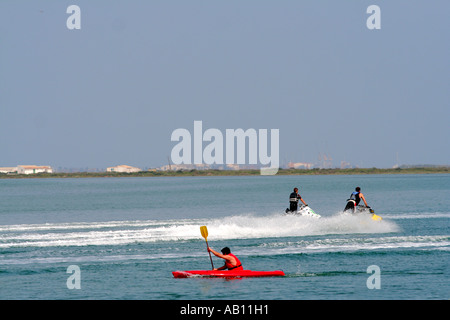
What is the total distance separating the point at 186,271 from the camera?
2592 centimetres

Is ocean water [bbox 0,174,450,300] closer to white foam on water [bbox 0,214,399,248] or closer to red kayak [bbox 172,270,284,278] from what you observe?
white foam on water [bbox 0,214,399,248]

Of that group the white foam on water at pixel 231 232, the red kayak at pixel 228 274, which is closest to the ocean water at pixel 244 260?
the white foam on water at pixel 231 232

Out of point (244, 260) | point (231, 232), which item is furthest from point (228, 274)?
point (231, 232)

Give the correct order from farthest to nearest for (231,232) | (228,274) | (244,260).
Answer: (231,232), (244,260), (228,274)

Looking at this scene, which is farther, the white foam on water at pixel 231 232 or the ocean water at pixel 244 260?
the white foam on water at pixel 231 232

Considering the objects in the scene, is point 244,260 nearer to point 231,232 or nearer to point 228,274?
point 228,274

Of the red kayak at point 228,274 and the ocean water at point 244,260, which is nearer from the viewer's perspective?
the ocean water at point 244,260

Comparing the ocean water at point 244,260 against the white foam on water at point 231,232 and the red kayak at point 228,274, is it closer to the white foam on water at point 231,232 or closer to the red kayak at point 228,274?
the white foam on water at point 231,232

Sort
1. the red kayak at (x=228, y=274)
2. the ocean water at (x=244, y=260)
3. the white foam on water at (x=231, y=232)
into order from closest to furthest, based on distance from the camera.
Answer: the ocean water at (x=244, y=260) → the red kayak at (x=228, y=274) → the white foam on water at (x=231, y=232)

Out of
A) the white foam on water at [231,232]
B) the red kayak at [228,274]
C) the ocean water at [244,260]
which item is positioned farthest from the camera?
the white foam on water at [231,232]

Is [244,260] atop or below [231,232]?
below

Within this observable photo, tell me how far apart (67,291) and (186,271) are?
4.69 meters

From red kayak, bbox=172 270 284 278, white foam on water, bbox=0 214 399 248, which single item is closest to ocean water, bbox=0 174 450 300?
white foam on water, bbox=0 214 399 248
